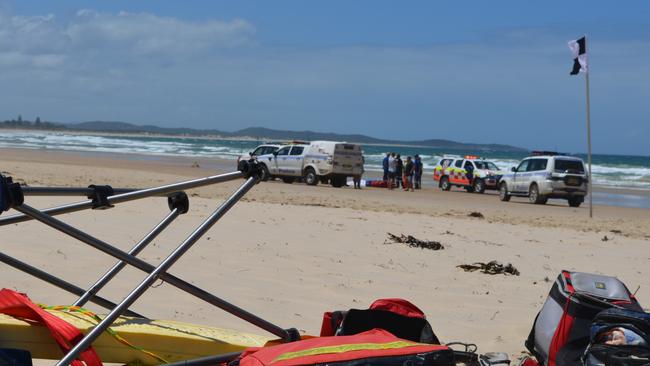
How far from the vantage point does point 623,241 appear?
1212 cm

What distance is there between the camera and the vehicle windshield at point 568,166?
2525 cm

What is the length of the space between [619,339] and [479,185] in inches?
1130

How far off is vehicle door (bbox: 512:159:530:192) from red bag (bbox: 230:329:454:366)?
23919 mm

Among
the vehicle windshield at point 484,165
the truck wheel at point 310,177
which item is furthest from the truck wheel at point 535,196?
the truck wheel at point 310,177

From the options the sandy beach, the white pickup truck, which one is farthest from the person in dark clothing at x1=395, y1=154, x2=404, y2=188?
the sandy beach

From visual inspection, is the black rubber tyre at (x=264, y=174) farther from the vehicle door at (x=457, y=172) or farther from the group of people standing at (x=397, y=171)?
the vehicle door at (x=457, y=172)

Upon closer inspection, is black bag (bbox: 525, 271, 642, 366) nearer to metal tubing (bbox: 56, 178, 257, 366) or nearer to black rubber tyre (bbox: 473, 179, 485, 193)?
metal tubing (bbox: 56, 178, 257, 366)

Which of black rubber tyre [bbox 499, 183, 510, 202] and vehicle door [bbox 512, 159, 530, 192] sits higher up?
vehicle door [bbox 512, 159, 530, 192]

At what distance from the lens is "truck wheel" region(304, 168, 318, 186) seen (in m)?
29.8

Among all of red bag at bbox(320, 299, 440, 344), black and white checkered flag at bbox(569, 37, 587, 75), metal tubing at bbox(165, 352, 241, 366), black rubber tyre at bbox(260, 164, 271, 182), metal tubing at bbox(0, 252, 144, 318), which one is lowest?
metal tubing at bbox(165, 352, 241, 366)

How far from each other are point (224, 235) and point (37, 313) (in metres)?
5.82

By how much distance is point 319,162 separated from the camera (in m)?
29.7

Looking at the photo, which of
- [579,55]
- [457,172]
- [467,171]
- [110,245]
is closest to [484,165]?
[467,171]

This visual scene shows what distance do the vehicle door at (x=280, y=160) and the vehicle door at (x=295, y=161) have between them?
7.3 inches
